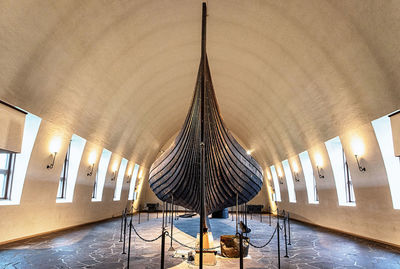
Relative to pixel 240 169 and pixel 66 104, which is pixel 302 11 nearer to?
pixel 240 169

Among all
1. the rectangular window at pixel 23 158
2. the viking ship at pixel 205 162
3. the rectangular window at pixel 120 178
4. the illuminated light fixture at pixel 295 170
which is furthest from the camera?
the rectangular window at pixel 120 178

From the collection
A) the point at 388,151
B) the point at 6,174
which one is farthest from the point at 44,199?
the point at 388,151

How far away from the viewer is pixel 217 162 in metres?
7.02

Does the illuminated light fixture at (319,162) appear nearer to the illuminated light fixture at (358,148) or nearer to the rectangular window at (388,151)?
the illuminated light fixture at (358,148)

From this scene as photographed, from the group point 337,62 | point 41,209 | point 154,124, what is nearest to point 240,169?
point 337,62

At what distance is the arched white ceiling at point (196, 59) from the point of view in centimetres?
597

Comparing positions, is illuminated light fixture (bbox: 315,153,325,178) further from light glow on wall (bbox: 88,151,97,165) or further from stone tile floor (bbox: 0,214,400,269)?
light glow on wall (bbox: 88,151,97,165)

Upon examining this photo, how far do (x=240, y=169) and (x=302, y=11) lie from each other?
424cm

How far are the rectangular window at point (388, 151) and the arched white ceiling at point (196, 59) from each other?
41 centimetres

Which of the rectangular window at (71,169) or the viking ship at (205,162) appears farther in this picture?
the rectangular window at (71,169)

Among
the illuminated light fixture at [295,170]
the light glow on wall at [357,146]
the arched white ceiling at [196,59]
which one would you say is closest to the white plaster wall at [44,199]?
the arched white ceiling at [196,59]

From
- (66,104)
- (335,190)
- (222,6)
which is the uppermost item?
(222,6)

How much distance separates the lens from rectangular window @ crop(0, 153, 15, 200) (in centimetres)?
838

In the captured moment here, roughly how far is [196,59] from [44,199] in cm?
811
